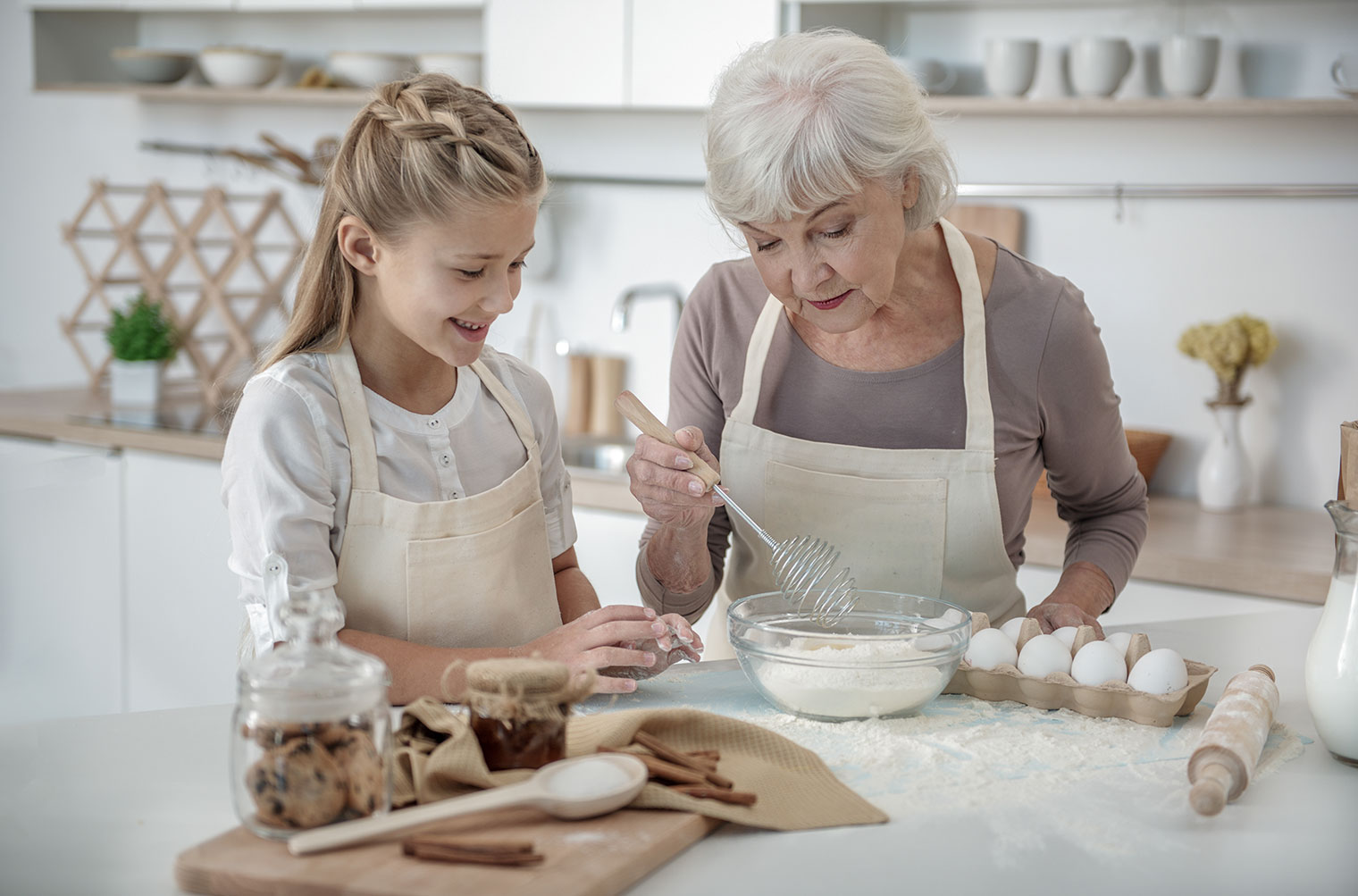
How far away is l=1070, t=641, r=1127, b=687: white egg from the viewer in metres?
1.18

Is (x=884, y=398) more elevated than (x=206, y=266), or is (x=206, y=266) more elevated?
(x=206, y=266)

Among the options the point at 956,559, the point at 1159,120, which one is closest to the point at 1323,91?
the point at 1159,120

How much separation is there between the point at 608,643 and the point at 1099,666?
1.47ft

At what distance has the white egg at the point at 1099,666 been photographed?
1179 mm

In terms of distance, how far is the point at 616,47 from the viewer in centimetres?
277

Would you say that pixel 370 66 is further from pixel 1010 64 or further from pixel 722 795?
pixel 722 795

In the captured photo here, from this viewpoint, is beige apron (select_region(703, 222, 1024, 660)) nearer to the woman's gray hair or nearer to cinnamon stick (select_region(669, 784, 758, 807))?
the woman's gray hair

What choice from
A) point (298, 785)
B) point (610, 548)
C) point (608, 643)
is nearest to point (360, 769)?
point (298, 785)

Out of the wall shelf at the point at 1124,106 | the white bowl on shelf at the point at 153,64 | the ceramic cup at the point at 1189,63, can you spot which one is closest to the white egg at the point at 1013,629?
the wall shelf at the point at 1124,106

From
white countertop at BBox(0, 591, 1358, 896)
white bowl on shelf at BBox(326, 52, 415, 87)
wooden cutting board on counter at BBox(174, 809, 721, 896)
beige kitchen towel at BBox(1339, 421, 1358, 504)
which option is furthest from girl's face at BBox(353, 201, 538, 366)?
white bowl on shelf at BBox(326, 52, 415, 87)

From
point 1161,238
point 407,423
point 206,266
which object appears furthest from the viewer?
point 206,266

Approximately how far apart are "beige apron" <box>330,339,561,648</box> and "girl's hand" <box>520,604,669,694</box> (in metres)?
0.15

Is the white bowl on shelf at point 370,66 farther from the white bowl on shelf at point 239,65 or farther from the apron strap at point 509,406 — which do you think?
the apron strap at point 509,406

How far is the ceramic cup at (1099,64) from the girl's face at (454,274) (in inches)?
59.5
